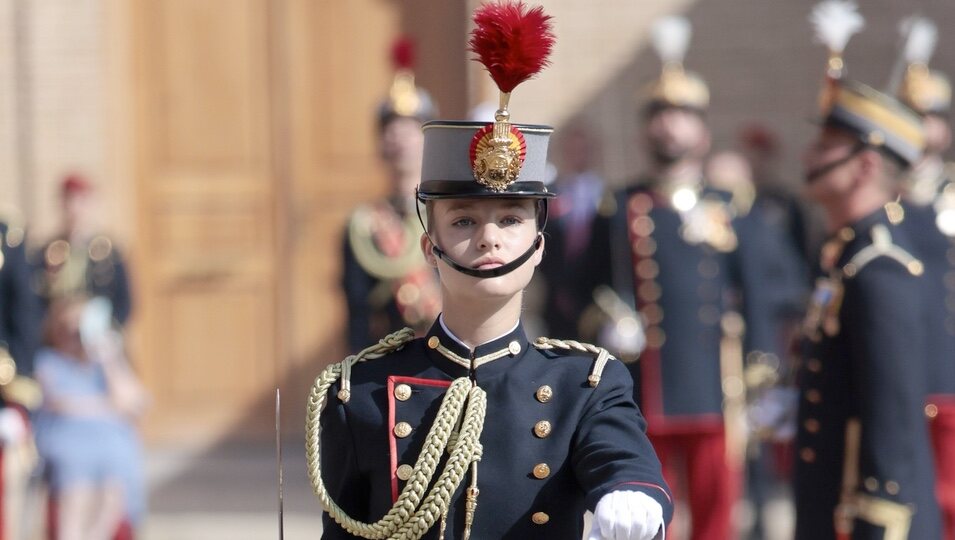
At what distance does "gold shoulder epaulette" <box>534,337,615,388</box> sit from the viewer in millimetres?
3219

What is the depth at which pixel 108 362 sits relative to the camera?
822 cm

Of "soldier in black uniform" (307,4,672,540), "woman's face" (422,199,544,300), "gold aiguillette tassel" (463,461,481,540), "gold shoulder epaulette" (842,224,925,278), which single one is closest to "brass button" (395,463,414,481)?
"soldier in black uniform" (307,4,672,540)

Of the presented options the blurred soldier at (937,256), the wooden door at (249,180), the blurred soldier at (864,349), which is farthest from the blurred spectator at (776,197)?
the blurred soldier at (864,349)

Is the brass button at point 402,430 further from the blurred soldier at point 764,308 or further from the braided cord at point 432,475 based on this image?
the blurred soldier at point 764,308

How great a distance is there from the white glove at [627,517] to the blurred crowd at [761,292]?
2.03 meters

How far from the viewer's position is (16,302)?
7047 mm

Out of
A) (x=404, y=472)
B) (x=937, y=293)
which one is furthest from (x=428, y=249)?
(x=937, y=293)

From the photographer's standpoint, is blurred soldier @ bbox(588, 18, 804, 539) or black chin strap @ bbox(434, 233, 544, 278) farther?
blurred soldier @ bbox(588, 18, 804, 539)

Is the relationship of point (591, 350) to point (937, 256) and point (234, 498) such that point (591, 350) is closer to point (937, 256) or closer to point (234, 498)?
point (937, 256)

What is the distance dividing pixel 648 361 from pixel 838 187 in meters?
2.00

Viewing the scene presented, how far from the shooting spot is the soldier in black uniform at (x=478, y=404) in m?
3.14

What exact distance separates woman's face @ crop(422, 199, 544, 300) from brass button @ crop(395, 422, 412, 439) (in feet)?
0.81

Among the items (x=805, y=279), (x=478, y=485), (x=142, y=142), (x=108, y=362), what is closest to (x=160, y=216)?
(x=142, y=142)

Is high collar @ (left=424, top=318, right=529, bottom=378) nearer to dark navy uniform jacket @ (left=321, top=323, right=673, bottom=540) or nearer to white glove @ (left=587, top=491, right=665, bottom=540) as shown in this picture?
dark navy uniform jacket @ (left=321, top=323, right=673, bottom=540)
